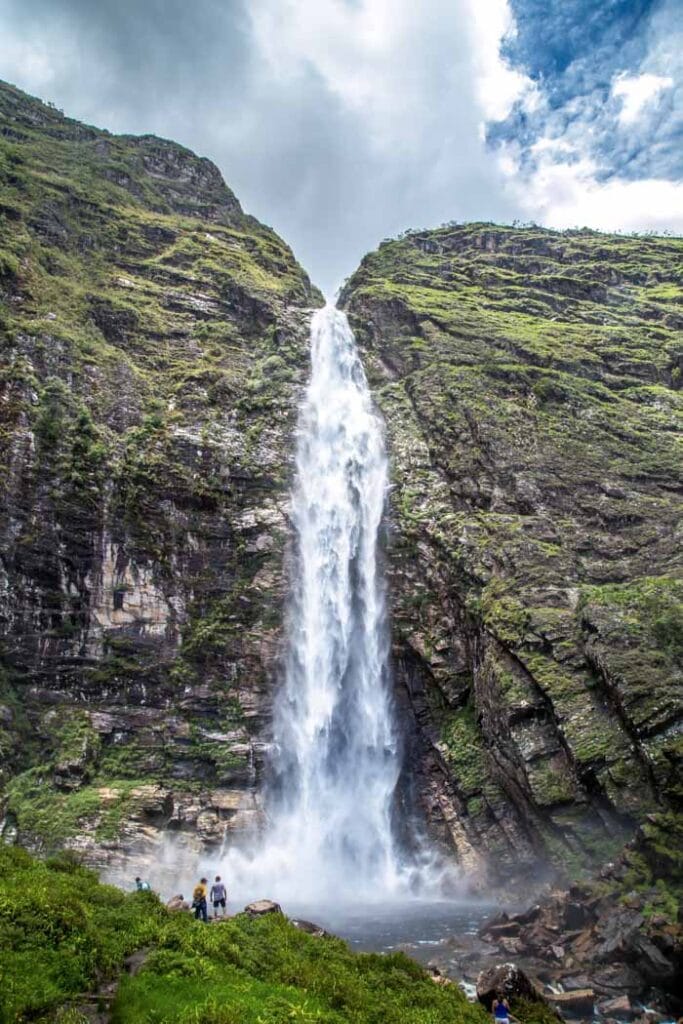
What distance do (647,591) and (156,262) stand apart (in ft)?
131

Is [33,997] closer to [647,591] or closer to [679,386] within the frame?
[647,591]

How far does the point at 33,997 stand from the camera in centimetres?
866

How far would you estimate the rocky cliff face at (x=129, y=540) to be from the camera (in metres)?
27.3

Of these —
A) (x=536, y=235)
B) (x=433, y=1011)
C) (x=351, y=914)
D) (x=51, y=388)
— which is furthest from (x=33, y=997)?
(x=536, y=235)

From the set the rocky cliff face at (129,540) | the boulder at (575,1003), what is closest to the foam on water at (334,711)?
the rocky cliff face at (129,540)

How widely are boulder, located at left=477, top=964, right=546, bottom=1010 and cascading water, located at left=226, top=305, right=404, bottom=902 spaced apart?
14.5m

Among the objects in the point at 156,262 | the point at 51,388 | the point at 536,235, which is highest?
the point at 536,235

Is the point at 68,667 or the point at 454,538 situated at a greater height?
the point at 454,538

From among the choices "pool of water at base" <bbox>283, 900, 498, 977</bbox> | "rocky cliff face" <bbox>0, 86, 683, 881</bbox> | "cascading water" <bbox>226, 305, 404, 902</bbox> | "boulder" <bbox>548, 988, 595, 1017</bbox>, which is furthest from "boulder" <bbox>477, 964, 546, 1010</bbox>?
"cascading water" <bbox>226, 305, 404, 902</bbox>

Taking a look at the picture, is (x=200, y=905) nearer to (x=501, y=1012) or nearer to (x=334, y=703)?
(x=501, y=1012)

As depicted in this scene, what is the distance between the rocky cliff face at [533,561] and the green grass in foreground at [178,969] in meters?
11.4

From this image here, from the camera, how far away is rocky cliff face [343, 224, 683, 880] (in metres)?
22.8

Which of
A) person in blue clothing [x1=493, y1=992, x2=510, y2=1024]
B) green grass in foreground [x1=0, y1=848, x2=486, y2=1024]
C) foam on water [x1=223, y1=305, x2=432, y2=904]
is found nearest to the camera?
green grass in foreground [x1=0, y1=848, x2=486, y2=1024]

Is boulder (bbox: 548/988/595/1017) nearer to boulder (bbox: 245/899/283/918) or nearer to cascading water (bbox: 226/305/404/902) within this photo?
boulder (bbox: 245/899/283/918)
